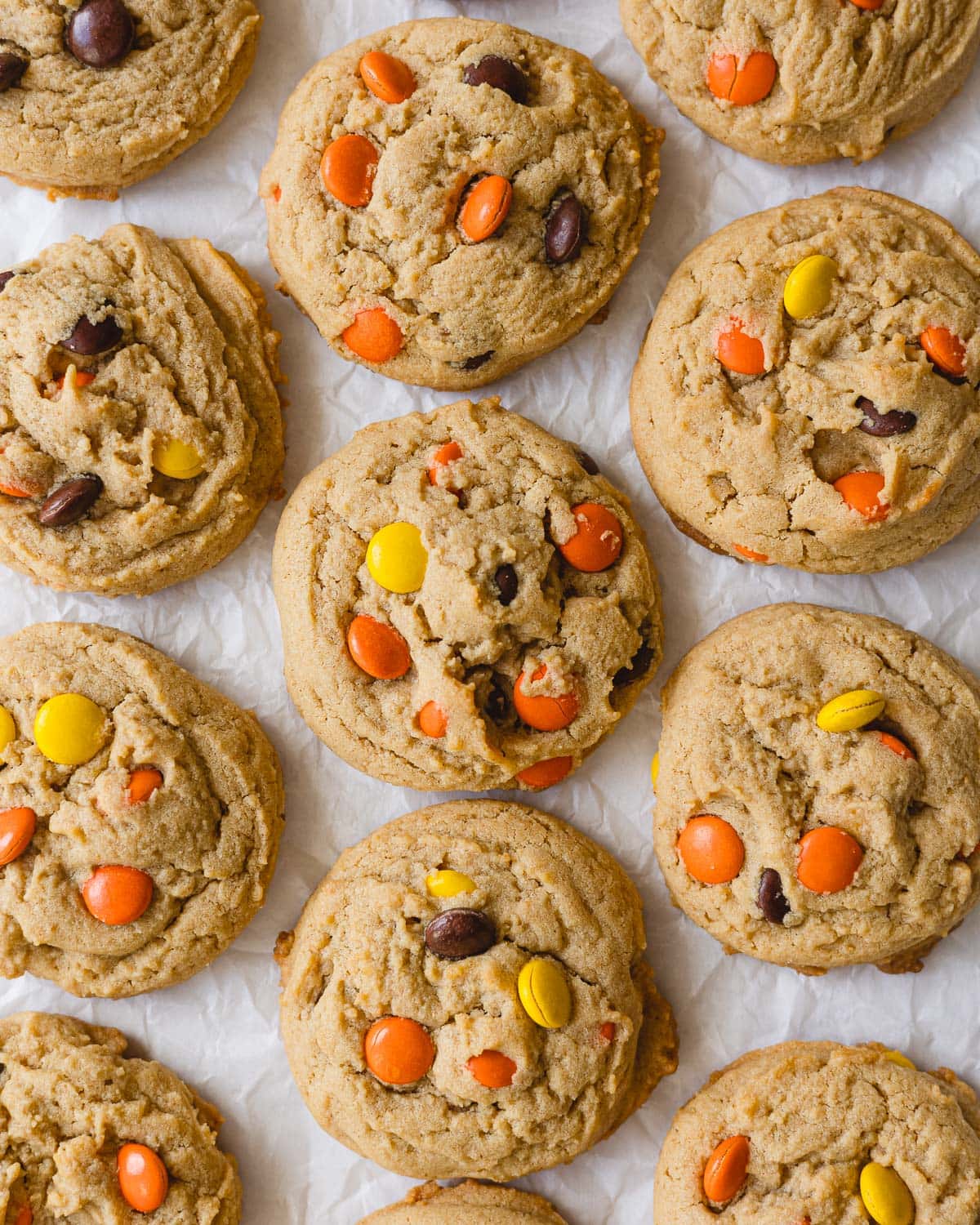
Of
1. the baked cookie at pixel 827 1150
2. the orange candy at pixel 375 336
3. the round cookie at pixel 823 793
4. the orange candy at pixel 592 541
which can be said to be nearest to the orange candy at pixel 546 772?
the round cookie at pixel 823 793

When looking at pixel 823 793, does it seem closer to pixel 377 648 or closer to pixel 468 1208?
pixel 377 648

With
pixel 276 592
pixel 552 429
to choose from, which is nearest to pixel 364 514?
pixel 276 592

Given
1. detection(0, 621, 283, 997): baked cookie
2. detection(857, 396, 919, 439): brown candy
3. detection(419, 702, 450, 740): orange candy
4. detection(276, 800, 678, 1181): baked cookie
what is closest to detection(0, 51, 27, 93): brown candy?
detection(0, 621, 283, 997): baked cookie

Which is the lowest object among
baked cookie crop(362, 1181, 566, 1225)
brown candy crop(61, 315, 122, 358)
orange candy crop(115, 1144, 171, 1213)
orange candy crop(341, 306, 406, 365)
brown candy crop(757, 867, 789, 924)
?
baked cookie crop(362, 1181, 566, 1225)

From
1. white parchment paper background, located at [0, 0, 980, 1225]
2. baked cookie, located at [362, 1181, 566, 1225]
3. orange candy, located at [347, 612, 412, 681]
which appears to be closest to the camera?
orange candy, located at [347, 612, 412, 681]

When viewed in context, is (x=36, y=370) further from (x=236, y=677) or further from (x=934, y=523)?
(x=934, y=523)

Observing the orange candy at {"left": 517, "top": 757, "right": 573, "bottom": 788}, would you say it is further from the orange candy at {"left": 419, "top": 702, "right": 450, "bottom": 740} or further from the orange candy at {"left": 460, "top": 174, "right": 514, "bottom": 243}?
the orange candy at {"left": 460, "top": 174, "right": 514, "bottom": 243}
